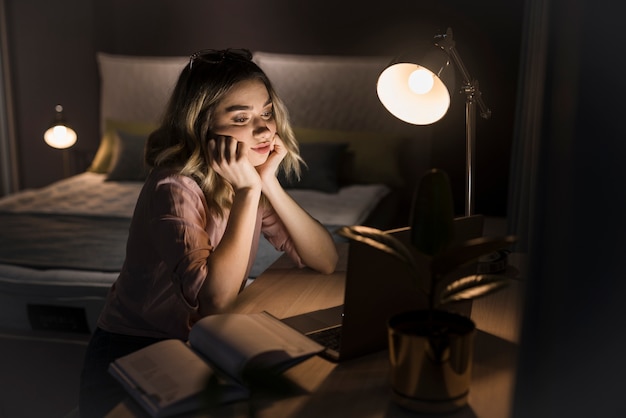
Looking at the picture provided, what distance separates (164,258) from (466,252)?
715 mm

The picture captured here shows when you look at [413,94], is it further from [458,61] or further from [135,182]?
[135,182]

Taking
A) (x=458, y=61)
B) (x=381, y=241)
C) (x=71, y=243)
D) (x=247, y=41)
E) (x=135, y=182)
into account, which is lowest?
(x=71, y=243)

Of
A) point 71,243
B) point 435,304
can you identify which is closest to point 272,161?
point 435,304

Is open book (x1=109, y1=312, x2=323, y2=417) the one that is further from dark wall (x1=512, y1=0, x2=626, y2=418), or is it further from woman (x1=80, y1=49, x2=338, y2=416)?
dark wall (x1=512, y1=0, x2=626, y2=418)

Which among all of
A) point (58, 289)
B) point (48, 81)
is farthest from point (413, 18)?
point (58, 289)

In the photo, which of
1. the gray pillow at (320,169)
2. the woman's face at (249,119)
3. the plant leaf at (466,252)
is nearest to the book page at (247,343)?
the plant leaf at (466,252)

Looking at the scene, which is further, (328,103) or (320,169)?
(328,103)

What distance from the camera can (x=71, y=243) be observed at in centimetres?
265

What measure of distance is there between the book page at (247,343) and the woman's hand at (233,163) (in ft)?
1.33

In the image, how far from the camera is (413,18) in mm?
4109

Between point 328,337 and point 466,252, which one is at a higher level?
point 466,252

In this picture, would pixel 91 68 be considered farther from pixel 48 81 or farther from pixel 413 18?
pixel 413 18

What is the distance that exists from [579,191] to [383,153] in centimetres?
335

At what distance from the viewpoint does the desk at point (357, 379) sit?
943mm
